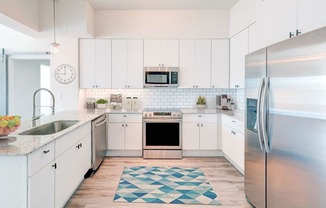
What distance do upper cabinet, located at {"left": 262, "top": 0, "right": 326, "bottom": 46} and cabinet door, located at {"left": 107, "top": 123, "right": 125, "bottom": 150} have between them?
10.2 ft

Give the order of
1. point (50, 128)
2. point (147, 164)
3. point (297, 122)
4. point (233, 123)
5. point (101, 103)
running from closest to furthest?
Answer: point (297, 122), point (50, 128), point (233, 123), point (147, 164), point (101, 103)

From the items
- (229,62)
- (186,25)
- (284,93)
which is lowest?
(284,93)

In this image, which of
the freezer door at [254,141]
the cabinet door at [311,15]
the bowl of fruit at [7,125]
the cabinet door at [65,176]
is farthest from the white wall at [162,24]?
the bowl of fruit at [7,125]

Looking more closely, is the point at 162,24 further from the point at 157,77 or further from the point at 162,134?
the point at 162,134

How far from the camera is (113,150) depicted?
516cm

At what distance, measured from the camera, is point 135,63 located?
17.4 feet

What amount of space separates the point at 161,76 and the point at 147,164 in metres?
1.75

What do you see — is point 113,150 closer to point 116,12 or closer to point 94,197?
point 94,197

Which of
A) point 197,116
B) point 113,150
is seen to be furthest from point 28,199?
point 197,116

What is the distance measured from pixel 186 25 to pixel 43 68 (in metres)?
3.73

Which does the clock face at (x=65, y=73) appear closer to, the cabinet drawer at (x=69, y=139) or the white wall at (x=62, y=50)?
the white wall at (x=62, y=50)

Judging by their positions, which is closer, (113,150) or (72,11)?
(72,11)

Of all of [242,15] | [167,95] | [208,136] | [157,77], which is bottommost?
[208,136]

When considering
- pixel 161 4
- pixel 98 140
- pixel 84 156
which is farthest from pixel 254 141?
pixel 161 4
